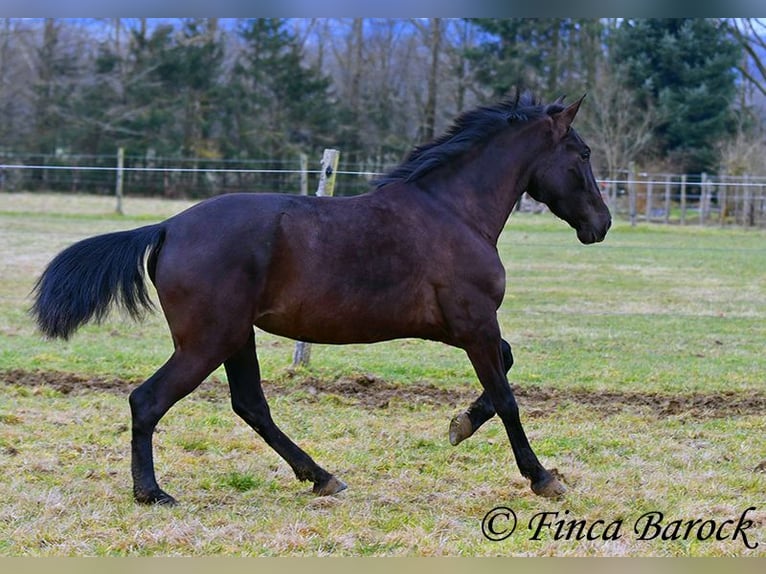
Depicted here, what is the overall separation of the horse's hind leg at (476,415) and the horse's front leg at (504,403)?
9.7 inches

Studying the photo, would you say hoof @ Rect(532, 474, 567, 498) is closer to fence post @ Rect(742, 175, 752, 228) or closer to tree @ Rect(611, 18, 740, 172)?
fence post @ Rect(742, 175, 752, 228)

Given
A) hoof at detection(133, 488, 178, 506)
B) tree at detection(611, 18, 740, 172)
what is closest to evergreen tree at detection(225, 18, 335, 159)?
tree at detection(611, 18, 740, 172)

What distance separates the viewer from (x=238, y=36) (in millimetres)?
36156

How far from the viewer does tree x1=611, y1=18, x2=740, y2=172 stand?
30.6 meters

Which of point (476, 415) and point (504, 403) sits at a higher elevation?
point (504, 403)

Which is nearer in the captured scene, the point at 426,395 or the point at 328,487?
the point at 328,487

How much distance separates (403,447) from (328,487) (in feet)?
3.37

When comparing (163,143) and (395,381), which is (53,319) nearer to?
(395,381)

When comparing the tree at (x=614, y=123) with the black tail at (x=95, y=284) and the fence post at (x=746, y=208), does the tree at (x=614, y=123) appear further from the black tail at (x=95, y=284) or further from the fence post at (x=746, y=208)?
the black tail at (x=95, y=284)

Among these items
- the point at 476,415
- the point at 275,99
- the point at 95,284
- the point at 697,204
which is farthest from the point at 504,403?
the point at 275,99

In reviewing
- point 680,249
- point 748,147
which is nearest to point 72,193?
point 680,249

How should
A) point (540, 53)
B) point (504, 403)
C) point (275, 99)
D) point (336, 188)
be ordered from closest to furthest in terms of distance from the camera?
point (504, 403) → point (336, 188) → point (540, 53) → point (275, 99)

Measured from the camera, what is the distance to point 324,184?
25.4ft

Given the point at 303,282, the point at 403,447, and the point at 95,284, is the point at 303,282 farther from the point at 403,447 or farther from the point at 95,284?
the point at 403,447
